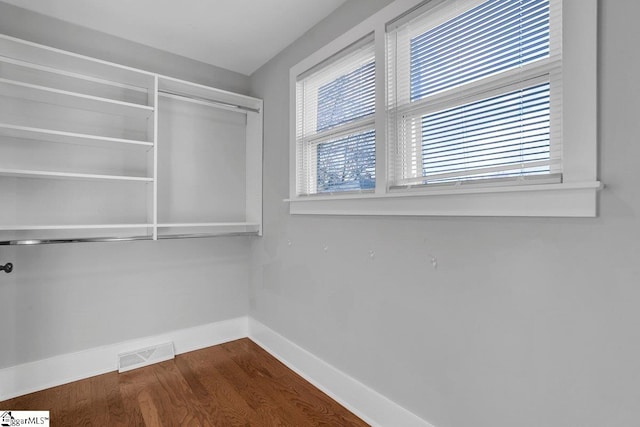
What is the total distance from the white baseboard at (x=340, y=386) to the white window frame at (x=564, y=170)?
1020 mm

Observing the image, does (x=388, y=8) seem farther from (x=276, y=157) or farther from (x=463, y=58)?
(x=276, y=157)

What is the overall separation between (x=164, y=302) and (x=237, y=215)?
94 centimetres

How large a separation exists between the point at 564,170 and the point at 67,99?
2752 mm

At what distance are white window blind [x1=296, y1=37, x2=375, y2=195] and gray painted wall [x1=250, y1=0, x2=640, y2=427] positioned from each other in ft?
0.71

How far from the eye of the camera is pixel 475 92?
4.53 ft

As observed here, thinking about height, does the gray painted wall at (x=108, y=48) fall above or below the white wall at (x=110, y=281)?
above

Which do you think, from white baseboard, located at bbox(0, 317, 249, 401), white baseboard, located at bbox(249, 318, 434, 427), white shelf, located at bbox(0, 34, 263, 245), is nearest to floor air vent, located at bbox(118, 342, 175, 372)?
white baseboard, located at bbox(0, 317, 249, 401)

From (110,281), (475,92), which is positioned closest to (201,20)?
(475,92)

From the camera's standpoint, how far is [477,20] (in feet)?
4.58

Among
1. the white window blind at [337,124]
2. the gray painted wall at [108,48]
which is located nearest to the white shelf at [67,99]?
the gray painted wall at [108,48]

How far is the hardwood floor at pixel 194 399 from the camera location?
183cm

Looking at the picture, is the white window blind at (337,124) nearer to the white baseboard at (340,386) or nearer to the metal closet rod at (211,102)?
the metal closet rod at (211,102)

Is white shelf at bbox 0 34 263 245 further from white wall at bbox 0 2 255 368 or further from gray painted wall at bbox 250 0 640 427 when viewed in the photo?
gray painted wall at bbox 250 0 640 427

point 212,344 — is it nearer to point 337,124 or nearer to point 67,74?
point 337,124
